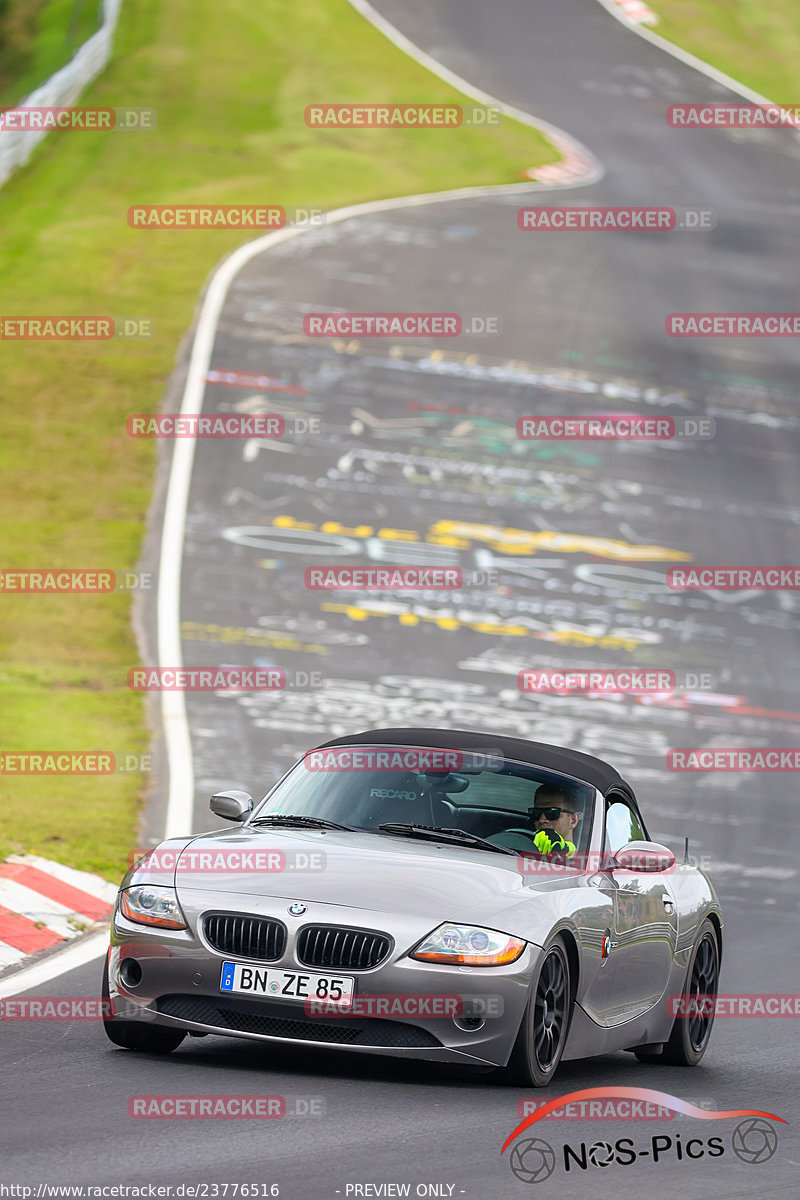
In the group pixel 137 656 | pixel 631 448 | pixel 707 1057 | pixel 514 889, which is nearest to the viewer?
pixel 514 889

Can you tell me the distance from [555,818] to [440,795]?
1.85 ft

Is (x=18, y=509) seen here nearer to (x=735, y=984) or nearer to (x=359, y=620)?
(x=359, y=620)

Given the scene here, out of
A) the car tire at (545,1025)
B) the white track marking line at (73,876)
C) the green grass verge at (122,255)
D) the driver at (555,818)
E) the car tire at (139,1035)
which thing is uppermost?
the driver at (555,818)

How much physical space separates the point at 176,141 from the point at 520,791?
117 feet

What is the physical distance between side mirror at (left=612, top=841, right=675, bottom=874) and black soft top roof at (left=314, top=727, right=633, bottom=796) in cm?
57

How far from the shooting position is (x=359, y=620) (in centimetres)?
2048

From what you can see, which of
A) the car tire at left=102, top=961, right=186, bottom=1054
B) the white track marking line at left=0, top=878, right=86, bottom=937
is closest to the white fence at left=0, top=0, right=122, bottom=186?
the white track marking line at left=0, top=878, right=86, bottom=937

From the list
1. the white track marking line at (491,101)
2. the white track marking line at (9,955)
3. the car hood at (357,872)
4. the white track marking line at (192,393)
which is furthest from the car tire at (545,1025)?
the white track marking line at (491,101)

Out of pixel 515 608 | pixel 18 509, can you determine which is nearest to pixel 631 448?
pixel 515 608

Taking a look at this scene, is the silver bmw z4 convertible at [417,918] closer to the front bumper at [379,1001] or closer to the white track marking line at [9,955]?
the front bumper at [379,1001]

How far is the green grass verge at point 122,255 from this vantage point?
16.7m

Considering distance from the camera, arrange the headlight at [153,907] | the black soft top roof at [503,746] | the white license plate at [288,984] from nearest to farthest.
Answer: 1. the white license plate at [288,984]
2. the headlight at [153,907]
3. the black soft top roof at [503,746]

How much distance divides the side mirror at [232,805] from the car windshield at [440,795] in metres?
0.07

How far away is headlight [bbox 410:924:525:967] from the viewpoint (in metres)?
7.38
